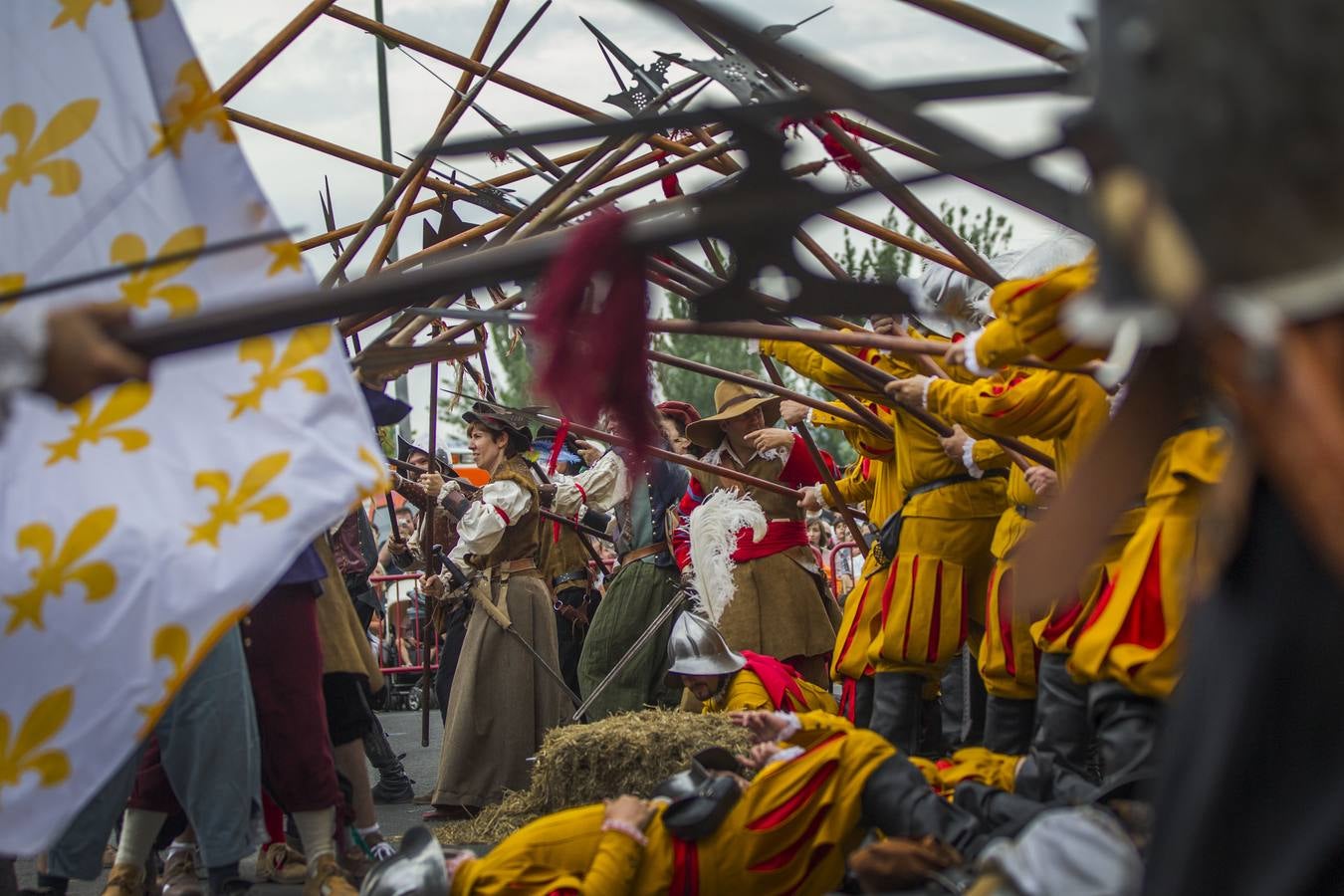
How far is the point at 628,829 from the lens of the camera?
3.73 m

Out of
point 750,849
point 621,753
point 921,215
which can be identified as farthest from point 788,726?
point 921,215

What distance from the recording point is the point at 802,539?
6777 millimetres

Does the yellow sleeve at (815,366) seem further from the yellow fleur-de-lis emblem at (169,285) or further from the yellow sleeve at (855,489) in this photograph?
the yellow fleur-de-lis emblem at (169,285)

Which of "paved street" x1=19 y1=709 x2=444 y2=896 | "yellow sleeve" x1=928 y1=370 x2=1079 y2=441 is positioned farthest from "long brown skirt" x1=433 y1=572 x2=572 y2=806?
"yellow sleeve" x1=928 y1=370 x2=1079 y2=441

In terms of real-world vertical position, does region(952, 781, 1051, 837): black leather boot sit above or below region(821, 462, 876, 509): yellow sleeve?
below

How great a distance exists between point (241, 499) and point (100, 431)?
28 cm

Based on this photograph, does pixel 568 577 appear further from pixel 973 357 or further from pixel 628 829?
pixel 973 357

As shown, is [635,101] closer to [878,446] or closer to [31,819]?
[878,446]

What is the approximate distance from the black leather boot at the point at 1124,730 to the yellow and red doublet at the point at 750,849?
54 centimetres

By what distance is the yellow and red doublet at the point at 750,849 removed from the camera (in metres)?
3.69

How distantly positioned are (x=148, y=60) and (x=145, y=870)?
2.77m

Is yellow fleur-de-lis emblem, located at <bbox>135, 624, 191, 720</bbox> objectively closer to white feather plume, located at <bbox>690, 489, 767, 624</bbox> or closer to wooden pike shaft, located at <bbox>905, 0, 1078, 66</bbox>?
wooden pike shaft, located at <bbox>905, 0, 1078, 66</bbox>

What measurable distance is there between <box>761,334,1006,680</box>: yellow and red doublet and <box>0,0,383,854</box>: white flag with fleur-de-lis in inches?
98.4

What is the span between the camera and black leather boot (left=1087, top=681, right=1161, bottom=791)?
323 centimetres
